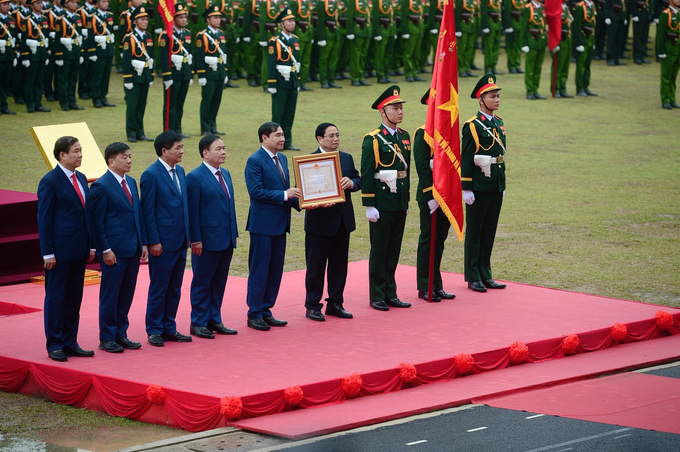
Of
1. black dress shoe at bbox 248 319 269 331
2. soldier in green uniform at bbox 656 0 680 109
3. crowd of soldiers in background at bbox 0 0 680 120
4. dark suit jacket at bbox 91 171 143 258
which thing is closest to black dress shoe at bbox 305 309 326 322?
black dress shoe at bbox 248 319 269 331

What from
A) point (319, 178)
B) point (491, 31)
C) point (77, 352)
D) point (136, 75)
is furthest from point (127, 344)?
point (491, 31)

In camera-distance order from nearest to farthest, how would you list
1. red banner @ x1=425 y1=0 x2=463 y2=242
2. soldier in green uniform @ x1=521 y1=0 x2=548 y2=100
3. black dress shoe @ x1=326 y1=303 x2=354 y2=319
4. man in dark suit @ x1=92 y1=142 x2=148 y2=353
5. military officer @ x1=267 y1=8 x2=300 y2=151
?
man in dark suit @ x1=92 y1=142 x2=148 y2=353 < black dress shoe @ x1=326 y1=303 x2=354 y2=319 < red banner @ x1=425 y1=0 x2=463 y2=242 < military officer @ x1=267 y1=8 x2=300 y2=151 < soldier in green uniform @ x1=521 y1=0 x2=548 y2=100

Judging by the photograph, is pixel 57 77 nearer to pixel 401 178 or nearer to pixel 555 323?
pixel 401 178

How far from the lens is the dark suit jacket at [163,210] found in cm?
702

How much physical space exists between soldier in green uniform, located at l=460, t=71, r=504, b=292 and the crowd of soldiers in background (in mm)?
8232

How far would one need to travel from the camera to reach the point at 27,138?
15438 millimetres

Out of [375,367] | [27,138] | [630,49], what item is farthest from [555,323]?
[630,49]

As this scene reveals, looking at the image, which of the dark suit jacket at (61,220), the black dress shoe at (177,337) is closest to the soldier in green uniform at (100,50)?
the black dress shoe at (177,337)

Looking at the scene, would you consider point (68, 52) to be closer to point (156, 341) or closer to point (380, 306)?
point (380, 306)

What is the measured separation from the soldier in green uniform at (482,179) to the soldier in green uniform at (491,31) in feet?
46.1

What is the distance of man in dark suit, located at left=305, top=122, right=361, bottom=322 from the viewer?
7.82 meters

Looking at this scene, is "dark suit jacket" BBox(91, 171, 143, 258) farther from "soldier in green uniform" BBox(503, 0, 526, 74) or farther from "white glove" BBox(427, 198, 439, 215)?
"soldier in green uniform" BBox(503, 0, 526, 74)

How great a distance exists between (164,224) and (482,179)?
118 inches

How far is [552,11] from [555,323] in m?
13.3
